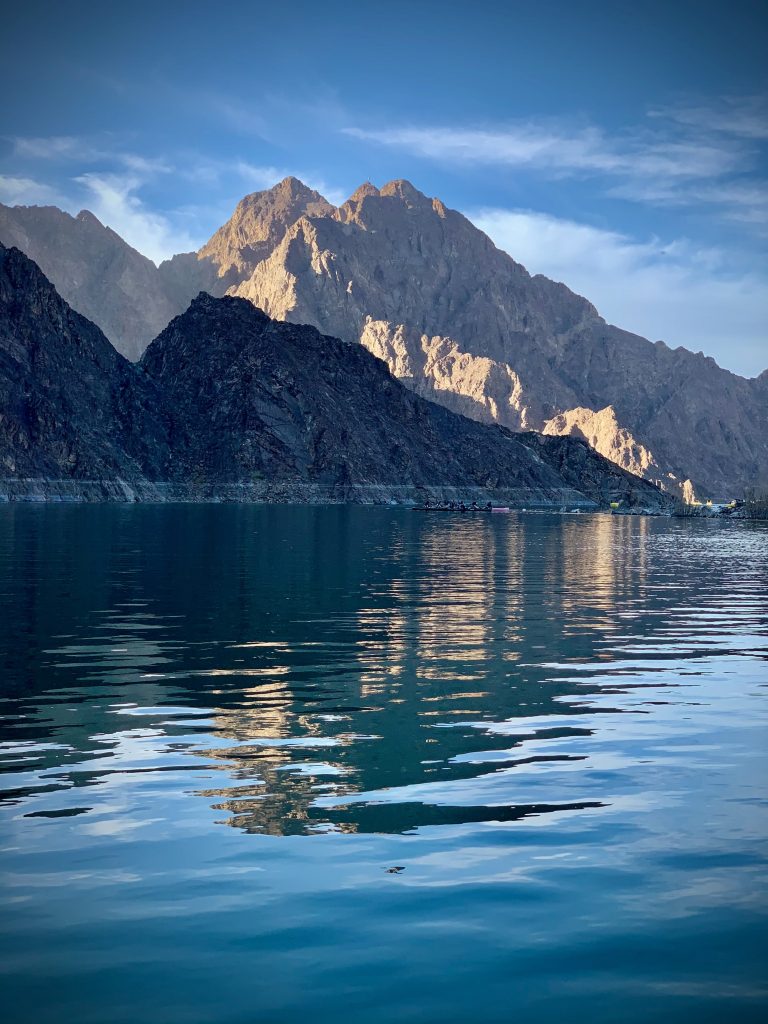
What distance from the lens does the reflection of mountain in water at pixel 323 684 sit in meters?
19.0

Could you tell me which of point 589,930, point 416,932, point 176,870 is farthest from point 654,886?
A: point 176,870

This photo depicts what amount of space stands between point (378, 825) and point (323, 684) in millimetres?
13660

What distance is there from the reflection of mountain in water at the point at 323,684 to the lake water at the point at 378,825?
0.13 meters

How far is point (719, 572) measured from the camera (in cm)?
8306

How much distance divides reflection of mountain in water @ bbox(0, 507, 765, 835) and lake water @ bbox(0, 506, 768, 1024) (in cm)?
13

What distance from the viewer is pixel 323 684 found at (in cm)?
3028

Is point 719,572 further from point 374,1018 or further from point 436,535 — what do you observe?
point 374,1018

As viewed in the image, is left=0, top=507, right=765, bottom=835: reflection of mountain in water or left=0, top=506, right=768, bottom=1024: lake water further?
left=0, top=507, right=765, bottom=835: reflection of mountain in water

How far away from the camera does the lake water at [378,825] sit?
11516mm

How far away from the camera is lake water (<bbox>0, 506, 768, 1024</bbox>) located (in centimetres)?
1152

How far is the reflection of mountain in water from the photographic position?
1900cm

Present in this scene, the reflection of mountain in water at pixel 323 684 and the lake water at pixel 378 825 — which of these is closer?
the lake water at pixel 378 825

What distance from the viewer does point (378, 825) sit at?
1670 centimetres

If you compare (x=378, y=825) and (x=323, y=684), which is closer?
(x=378, y=825)
